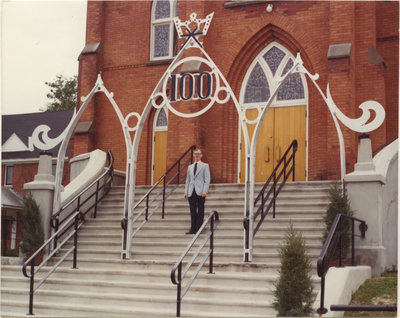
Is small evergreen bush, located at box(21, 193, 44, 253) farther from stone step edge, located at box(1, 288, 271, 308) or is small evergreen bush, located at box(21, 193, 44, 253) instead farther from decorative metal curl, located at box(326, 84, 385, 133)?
decorative metal curl, located at box(326, 84, 385, 133)

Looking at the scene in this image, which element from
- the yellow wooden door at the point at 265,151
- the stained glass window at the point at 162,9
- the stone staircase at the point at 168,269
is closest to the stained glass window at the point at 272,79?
the yellow wooden door at the point at 265,151

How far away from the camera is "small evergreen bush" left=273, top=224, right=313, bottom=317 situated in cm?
880

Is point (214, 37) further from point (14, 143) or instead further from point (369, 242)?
point (14, 143)

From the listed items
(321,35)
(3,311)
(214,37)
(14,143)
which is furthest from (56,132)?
(3,311)

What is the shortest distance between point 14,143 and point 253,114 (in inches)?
815

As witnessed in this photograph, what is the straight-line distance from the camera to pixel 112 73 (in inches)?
811

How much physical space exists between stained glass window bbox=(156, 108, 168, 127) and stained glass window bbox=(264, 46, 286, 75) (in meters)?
3.51

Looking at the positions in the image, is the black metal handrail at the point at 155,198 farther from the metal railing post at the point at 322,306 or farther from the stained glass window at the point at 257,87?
the metal railing post at the point at 322,306

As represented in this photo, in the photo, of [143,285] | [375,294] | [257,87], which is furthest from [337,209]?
[257,87]

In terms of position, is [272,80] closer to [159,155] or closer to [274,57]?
[274,57]

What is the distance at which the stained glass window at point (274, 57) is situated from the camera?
1869 centimetres

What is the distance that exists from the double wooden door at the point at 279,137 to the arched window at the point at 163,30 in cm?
385

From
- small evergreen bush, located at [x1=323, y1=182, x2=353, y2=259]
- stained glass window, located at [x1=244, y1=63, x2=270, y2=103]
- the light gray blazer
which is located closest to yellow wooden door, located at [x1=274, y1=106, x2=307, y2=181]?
stained glass window, located at [x1=244, y1=63, x2=270, y2=103]

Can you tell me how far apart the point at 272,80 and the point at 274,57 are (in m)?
0.65
